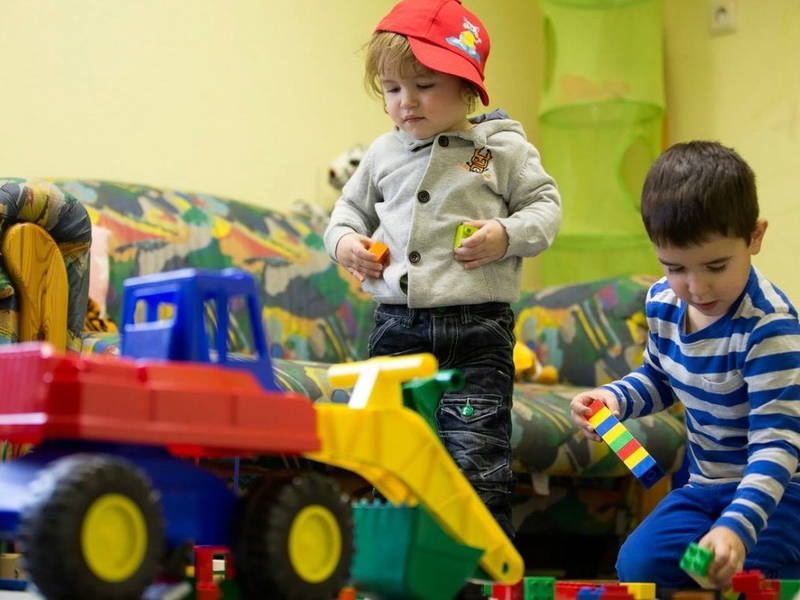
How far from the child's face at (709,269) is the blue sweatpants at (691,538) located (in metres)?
0.27

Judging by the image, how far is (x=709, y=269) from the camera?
1417mm

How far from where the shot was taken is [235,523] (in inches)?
38.4

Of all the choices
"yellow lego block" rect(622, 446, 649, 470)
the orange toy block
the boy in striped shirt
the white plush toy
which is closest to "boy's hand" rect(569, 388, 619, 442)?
the boy in striped shirt

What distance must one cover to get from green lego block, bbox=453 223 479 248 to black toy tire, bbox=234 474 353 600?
0.74 meters

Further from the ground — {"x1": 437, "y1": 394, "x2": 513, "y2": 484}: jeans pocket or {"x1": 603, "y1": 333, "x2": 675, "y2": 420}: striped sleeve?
{"x1": 603, "y1": 333, "x2": 675, "y2": 420}: striped sleeve

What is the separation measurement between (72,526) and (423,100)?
1.02 m

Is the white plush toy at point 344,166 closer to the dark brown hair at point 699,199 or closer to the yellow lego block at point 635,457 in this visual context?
the dark brown hair at point 699,199

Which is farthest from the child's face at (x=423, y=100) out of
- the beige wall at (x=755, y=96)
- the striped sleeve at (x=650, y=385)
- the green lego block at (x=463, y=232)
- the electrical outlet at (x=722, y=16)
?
the electrical outlet at (x=722, y=16)

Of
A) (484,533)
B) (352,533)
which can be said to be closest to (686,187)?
(484,533)

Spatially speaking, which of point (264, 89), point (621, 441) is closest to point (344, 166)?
point (264, 89)

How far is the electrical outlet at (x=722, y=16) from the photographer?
375 centimetres

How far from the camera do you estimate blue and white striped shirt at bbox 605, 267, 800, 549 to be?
1344 mm

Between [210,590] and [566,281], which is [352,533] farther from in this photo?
[566,281]

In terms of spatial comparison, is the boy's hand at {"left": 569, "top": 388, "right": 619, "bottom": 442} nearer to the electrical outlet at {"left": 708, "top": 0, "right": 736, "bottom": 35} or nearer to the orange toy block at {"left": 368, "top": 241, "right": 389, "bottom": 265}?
the orange toy block at {"left": 368, "top": 241, "right": 389, "bottom": 265}
